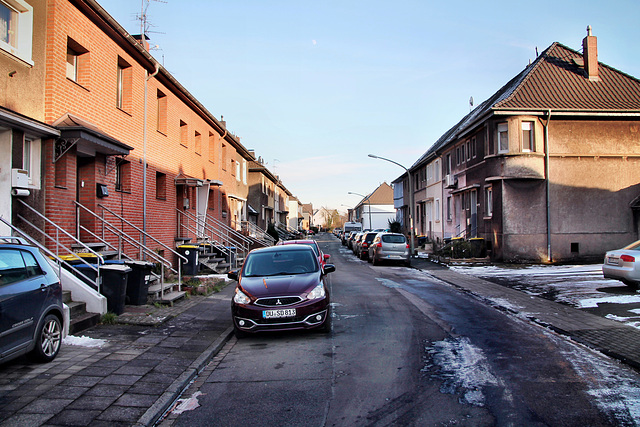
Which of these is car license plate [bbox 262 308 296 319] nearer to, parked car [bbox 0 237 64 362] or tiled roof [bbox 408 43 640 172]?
parked car [bbox 0 237 64 362]

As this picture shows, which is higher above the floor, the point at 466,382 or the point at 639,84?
the point at 639,84

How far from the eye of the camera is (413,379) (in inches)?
219

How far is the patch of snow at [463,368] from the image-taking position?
16.9 ft

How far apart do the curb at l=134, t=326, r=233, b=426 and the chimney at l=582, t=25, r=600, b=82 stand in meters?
23.7

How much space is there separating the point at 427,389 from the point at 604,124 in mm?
21509

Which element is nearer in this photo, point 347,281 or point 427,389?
point 427,389

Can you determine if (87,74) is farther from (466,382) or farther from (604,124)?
(604,124)

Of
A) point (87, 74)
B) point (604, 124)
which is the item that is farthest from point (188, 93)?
point (604, 124)

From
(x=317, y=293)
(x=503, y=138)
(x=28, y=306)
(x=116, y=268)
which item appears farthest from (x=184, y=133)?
(x=28, y=306)

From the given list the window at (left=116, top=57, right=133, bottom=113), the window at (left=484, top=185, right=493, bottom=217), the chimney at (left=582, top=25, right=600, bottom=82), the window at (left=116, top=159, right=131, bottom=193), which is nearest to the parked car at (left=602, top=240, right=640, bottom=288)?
the window at (left=484, top=185, right=493, bottom=217)

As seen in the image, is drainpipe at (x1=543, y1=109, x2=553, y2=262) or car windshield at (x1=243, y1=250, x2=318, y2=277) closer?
car windshield at (x1=243, y1=250, x2=318, y2=277)

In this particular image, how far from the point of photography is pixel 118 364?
20.1ft

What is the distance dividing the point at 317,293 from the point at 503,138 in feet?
56.4

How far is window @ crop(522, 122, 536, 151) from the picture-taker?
2186 cm
